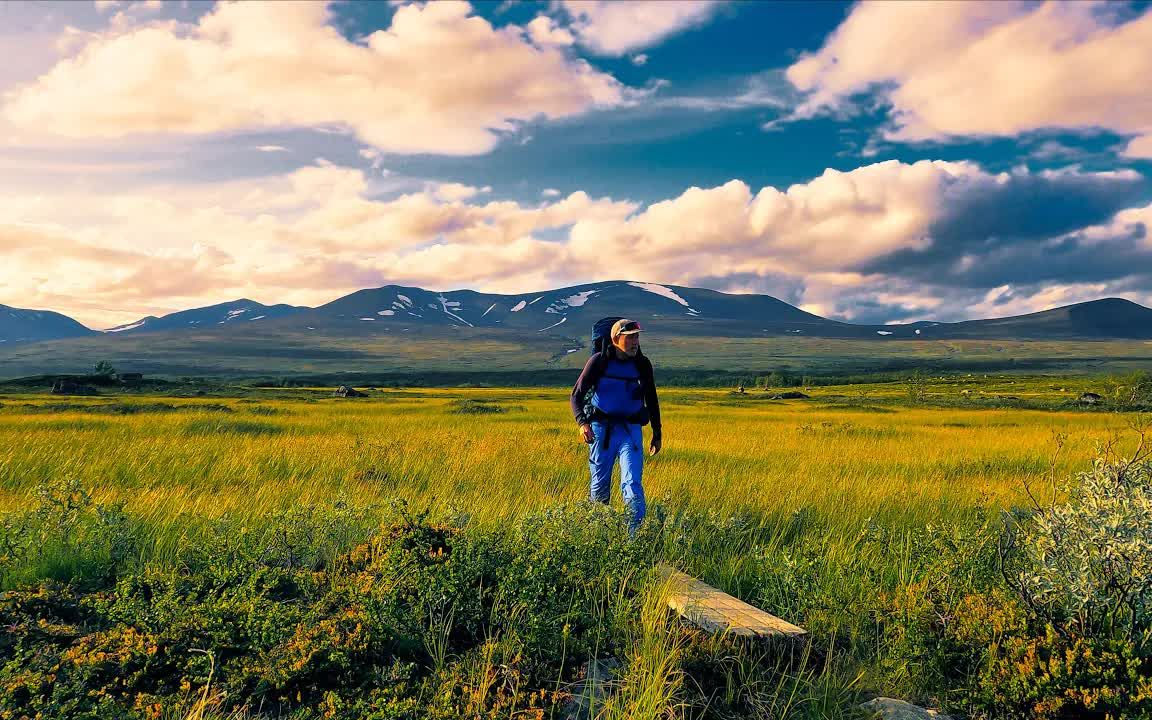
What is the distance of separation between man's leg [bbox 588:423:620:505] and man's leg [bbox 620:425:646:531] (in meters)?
0.16

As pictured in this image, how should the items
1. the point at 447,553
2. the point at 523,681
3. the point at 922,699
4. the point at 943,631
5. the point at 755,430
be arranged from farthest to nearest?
the point at 755,430 < the point at 447,553 < the point at 943,631 < the point at 922,699 < the point at 523,681

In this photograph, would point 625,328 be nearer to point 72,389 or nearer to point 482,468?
point 482,468

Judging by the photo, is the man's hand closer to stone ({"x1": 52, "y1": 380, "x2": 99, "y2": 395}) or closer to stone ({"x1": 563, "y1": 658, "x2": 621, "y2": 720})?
stone ({"x1": 563, "y1": 658, "x2": 621, "y2": 720})

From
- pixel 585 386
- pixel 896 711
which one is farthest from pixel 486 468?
pixel 896 711

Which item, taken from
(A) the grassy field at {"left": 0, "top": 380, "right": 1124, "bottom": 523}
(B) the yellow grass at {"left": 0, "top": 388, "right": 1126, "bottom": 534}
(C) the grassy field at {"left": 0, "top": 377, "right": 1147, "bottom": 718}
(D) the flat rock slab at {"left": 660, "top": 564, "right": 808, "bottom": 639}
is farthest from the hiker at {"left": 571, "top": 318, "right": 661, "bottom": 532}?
(D) the flat rock slab at {"left": 660, "top": 564, "right": 808, "bottom": 639}

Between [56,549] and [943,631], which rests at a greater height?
[56,549]

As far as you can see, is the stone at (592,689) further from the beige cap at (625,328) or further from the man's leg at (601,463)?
the beige cap at (625,328)

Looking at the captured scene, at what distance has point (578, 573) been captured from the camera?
4895mm

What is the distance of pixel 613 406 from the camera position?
7.63m

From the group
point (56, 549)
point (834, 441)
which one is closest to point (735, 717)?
point (56, 549)

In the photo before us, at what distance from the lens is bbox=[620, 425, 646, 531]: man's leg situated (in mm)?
7215

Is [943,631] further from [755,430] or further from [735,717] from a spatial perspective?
[755,430]

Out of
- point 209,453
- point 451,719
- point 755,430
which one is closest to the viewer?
point 451,719

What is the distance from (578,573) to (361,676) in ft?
5.46
